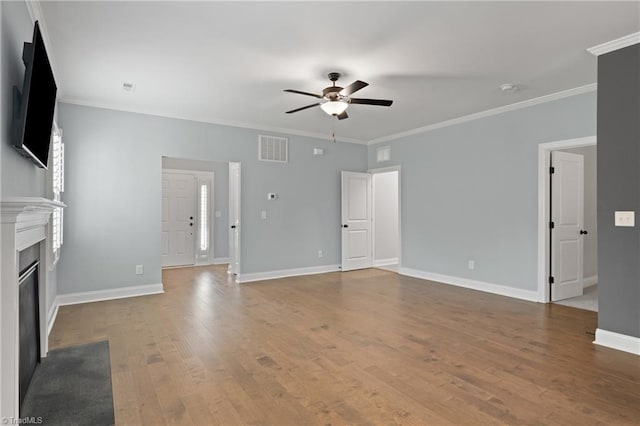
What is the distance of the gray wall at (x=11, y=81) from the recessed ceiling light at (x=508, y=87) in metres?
4.58

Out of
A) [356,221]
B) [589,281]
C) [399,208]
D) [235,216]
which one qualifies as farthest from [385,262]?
[589,281]

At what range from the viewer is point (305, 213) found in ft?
22.7

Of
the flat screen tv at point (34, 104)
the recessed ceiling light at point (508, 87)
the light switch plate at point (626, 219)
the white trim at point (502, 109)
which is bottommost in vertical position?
the light switch plate at point (626, 219)

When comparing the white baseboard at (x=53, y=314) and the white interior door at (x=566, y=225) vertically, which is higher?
the white interior door at (x=566, y=225)

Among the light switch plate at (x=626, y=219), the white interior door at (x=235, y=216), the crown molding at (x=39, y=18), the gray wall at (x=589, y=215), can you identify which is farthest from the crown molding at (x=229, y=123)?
the light switch plate at (x=626, y=219)

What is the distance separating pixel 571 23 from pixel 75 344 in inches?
204

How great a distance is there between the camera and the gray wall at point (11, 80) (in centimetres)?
192

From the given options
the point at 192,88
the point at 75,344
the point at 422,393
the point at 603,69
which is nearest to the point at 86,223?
the point at 75,344

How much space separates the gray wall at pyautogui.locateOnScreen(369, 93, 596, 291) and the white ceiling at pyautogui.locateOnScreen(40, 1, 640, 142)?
1.40 feet

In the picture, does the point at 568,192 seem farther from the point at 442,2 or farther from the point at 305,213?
the point at 305,213

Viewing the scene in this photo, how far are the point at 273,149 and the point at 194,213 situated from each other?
2.90 metres

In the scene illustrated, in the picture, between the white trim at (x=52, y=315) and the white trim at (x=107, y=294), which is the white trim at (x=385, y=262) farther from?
the white trim at (x=52, y=315)

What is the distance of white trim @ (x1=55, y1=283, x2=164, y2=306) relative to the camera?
15.5 ft

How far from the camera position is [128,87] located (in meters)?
4.32
